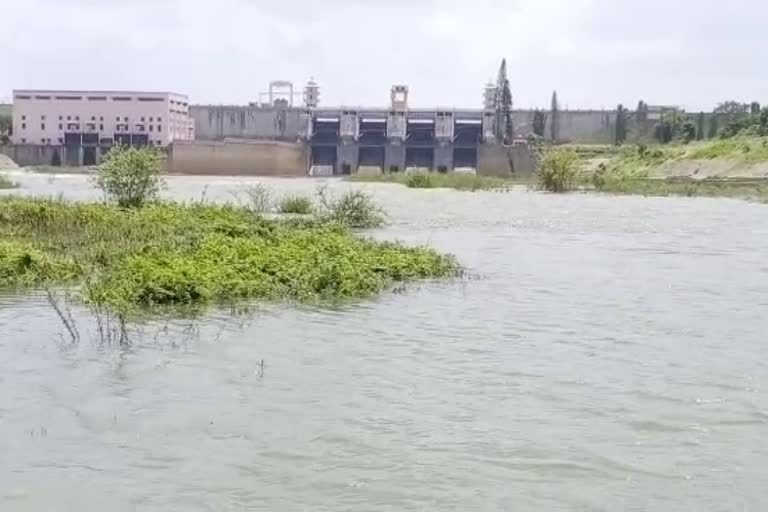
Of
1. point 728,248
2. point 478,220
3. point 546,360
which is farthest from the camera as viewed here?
point 478,220

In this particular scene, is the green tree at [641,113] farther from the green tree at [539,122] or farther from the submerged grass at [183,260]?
the submerged grass at [183,260]

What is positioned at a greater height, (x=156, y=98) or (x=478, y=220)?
(x=156, y=98)

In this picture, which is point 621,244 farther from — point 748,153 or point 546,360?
point 748,153

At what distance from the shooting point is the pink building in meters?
105

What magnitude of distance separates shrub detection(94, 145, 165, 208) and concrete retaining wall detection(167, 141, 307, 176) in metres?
73.8

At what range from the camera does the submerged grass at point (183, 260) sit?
13.0 metres

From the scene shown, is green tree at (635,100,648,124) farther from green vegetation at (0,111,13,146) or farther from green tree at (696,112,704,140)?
green vegetation at (0,111,13,146)

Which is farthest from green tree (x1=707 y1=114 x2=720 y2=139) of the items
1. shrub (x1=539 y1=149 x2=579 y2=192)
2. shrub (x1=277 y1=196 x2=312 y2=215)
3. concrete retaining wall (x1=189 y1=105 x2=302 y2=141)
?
shrub (x1=277 y1=196 x2=312 y2=215)

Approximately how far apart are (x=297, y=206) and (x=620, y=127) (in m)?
81.1

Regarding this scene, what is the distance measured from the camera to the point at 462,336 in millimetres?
11680

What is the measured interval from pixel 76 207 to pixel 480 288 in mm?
10727

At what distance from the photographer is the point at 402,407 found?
8359 mm

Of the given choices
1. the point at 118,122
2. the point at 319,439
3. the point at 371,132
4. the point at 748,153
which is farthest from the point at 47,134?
the point at 319,439

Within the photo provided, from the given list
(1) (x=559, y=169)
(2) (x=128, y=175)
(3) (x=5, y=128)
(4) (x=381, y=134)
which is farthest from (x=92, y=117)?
(2) (x=128, y=175)
